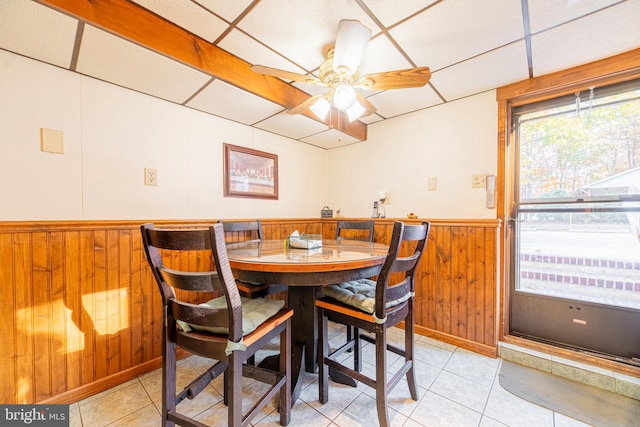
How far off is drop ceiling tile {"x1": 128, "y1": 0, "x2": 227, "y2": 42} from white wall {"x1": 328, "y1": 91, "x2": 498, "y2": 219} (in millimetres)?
1966

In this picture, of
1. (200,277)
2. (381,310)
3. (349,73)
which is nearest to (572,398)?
(381,310)

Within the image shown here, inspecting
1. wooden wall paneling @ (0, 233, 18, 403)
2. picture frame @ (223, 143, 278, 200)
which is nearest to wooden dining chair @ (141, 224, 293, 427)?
wooden wall paneling @ (0, 233, 18, 403)

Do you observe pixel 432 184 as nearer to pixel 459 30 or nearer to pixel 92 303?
pixel 459 30

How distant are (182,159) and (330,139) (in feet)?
5.53

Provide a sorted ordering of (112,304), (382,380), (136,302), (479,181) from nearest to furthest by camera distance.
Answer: (382,380) → (112,304) → (136,302) → (479,181)

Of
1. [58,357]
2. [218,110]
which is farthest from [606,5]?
[58,357]

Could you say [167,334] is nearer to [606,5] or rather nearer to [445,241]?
[445,241]

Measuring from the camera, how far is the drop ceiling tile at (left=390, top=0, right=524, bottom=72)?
1336mm

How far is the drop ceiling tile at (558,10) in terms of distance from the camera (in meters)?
1.29

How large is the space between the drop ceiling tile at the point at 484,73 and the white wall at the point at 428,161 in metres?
0.16

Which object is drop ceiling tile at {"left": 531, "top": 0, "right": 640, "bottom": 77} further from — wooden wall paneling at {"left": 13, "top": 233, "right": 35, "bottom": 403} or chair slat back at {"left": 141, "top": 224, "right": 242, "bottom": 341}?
wooden wall paneling at {"left": 13, "top": 233, "right": 35, "bottom": 403}

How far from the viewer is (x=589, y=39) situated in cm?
154

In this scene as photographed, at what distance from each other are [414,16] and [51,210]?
2433 mm

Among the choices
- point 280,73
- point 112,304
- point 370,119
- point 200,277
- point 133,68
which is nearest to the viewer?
point 200,277
